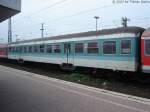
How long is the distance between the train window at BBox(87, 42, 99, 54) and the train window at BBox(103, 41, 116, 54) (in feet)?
2.91

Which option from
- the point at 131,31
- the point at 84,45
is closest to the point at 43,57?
the point at 84,45

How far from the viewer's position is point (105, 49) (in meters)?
18.5

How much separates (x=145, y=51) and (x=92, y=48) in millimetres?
4941

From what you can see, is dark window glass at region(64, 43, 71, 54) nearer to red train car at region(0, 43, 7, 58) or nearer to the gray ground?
the gray ground

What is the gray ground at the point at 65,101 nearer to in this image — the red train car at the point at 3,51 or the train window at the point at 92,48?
the train window at the point at 92,48

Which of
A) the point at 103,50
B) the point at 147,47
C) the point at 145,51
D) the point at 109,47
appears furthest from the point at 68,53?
the point at 147,47

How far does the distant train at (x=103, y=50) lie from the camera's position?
53.1ft

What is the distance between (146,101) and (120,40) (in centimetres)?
645

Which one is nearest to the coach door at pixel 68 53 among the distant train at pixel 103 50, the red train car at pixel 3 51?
the distant train at pixel 103 50

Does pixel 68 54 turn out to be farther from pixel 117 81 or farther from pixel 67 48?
pixel 117 81

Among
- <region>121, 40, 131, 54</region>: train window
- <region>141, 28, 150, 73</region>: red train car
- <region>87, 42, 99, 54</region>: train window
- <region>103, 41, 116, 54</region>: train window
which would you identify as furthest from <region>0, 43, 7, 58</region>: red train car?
<region>141, 28, 150, 73</region>: red train car

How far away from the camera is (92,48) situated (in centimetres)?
1992

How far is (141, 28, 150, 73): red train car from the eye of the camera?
15.4 m

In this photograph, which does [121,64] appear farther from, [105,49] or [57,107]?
[57,107]
